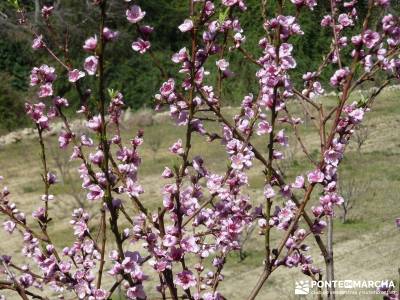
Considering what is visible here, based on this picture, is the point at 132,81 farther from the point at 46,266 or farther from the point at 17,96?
the point at 46,266

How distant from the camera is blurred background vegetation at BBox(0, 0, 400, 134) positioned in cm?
1884

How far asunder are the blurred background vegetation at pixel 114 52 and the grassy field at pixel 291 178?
2075 millimetres

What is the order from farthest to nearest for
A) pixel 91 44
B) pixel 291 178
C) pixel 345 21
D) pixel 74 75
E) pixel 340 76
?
pixel 291 178, pixel 345 21, pixel 340 76, pixel 74 75, pixel 91 44

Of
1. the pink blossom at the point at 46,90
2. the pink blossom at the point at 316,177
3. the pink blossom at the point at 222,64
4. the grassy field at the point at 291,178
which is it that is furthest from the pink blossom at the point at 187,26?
the grassy field at the point at 291,178

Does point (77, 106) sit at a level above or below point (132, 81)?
below

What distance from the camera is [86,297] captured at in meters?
2.03

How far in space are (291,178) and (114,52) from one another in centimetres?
1133

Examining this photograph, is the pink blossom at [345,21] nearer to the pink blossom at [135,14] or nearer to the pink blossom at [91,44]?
the pink blossom at [135,14]

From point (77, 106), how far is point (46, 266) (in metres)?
18.1

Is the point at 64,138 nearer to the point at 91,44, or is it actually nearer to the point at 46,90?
the point at 46,90

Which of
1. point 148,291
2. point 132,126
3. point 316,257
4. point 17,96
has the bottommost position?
point 148,291

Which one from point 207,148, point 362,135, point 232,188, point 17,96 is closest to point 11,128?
point 17,96

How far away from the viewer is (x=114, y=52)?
69.3ft

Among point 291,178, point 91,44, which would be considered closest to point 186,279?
point 91,44
